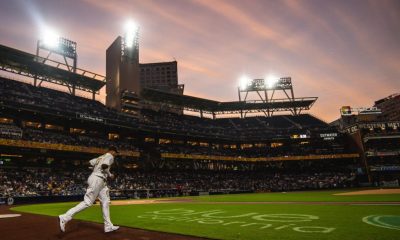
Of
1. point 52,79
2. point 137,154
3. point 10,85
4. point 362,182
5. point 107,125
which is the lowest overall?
point 362,182

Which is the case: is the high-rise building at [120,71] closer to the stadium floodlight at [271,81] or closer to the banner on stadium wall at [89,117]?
the banner on stadium wall at [89,117]

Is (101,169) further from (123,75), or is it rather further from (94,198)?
(123,75)

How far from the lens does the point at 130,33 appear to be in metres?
64.1

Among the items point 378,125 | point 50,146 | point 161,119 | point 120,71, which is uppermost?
point 120,71

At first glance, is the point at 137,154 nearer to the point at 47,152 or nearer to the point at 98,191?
the point at 47,152

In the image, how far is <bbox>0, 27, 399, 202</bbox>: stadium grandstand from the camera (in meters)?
39.8

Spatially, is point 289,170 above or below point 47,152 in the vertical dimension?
below

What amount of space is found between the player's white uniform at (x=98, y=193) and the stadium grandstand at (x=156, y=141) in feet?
90.5

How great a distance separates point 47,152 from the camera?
136ft

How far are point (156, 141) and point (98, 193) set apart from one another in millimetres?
55393

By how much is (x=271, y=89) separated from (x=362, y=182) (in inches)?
1273

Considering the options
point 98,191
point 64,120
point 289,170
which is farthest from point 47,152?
point 289,170

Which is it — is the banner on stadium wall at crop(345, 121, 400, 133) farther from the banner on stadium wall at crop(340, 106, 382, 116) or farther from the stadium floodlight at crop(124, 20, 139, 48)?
Result: the stadium floodlight at crop(124, 20, 139, 48)

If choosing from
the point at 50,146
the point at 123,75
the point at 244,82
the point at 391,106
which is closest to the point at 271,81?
the point at 244,82
